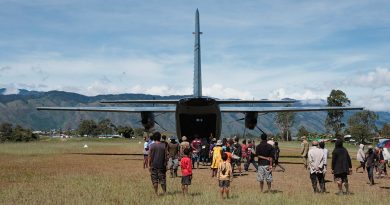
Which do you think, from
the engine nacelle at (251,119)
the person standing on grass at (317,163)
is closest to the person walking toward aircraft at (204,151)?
the engine nacelle at (251,119)

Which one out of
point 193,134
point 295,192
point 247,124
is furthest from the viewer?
point 247,124

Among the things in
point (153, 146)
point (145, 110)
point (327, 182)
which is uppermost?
point (145, 110)

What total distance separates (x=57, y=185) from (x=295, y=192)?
8.31m

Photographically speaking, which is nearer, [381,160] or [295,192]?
[295,192]

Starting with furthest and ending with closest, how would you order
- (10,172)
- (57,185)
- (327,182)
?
(10,172) < (327,182) < (57,185)

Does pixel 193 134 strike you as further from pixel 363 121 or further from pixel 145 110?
pixel 363 121

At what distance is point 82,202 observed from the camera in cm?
1177

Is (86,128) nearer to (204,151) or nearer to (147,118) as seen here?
(147,118)

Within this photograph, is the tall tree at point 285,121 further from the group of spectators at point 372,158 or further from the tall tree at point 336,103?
the group of spectators at point 372,158

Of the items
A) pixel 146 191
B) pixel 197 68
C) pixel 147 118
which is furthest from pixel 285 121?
pixel 146 191

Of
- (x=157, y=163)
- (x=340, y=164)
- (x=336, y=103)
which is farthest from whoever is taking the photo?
(x=336, y=103)

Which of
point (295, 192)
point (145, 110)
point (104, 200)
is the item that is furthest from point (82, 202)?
point (145, 110)

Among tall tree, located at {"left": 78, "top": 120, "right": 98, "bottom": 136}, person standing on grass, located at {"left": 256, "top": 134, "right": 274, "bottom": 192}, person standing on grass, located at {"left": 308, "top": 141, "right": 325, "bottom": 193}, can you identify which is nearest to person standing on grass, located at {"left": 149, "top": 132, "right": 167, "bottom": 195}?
person standing on grass, located at {"left": 256, "top": 134, "right": 274, "bottom": 192}

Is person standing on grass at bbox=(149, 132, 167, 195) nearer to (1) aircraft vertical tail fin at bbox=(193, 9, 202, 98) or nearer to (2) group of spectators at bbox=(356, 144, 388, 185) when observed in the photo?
(2) group of spectators at bbox=(356, 144, 388, 185)
